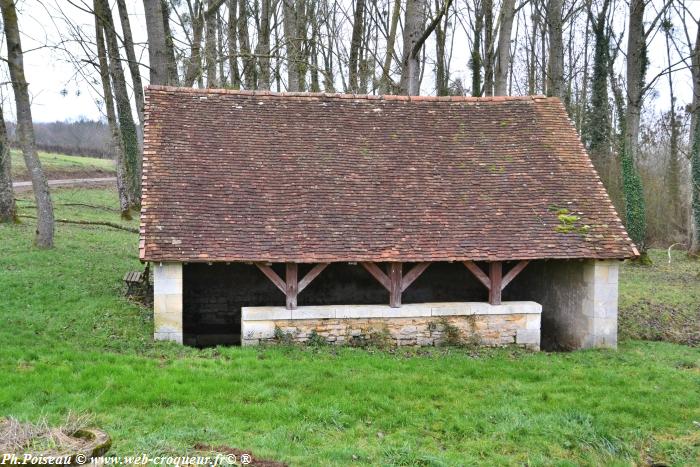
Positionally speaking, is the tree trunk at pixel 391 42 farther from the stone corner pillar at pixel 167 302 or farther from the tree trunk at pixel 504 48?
the stone corner pillar at pixel 167 302

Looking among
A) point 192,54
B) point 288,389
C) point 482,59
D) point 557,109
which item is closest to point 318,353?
point 288,389

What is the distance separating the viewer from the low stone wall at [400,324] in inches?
350

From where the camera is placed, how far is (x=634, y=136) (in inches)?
608

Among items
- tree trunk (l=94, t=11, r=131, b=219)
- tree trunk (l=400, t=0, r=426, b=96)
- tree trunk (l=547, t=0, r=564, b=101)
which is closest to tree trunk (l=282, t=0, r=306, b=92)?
tree trunk (l=400, t=0, r=426, b=96)

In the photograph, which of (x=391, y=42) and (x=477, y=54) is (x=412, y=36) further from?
(x=477, y=54)

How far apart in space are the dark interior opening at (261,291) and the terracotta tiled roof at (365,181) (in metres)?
1.67

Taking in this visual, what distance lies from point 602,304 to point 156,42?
10.5 m

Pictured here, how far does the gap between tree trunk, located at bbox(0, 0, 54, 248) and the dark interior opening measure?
3685 mm

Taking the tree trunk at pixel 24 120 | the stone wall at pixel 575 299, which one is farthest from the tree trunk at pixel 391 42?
the tree trunk at pixel 24 120

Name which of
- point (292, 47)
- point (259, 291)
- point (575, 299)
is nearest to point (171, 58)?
point (292, 47)

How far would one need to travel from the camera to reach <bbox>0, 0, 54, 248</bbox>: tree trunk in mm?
11711

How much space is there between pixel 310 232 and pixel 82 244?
23.8 ft

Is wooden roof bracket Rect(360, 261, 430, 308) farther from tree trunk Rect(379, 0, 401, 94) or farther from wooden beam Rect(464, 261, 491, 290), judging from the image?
tree trunk Rect(379, 0, 401, 94)

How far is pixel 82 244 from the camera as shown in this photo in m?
13.7
